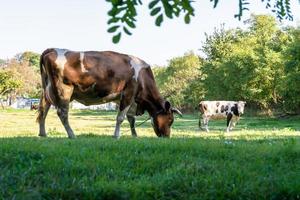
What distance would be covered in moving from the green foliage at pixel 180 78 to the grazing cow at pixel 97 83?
52.5 metres

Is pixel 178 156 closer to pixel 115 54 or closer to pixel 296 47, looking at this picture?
pixel 115 54

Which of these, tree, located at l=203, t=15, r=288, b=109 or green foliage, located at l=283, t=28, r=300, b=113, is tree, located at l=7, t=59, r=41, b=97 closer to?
tree, located at l=203, t=15, r=288, b=109

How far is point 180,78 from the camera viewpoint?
86250 millimetres

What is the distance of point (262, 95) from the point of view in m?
52.2

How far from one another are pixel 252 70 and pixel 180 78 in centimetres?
3452

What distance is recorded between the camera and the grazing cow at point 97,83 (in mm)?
11680

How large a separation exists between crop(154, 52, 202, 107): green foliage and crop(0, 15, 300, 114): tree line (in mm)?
227

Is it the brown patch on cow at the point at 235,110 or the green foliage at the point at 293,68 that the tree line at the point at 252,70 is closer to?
the green foliage at the point at 293,68

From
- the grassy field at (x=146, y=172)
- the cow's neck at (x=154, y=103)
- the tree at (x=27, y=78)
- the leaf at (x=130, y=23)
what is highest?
the leaf at (x=130, y=23)

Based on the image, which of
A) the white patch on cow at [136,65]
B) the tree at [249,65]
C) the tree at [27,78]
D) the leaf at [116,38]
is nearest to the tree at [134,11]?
the leaf at [116,38]

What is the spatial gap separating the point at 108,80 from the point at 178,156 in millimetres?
5674

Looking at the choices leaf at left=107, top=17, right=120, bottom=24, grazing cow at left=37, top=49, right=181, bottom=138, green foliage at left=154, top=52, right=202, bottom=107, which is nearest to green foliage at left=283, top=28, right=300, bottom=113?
green foliage at left=154, top=52, right=202, bottom=107

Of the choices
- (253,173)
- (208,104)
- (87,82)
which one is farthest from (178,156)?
(208,104)

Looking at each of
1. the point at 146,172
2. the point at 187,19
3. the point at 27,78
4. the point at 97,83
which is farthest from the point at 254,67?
the point at 27,78
